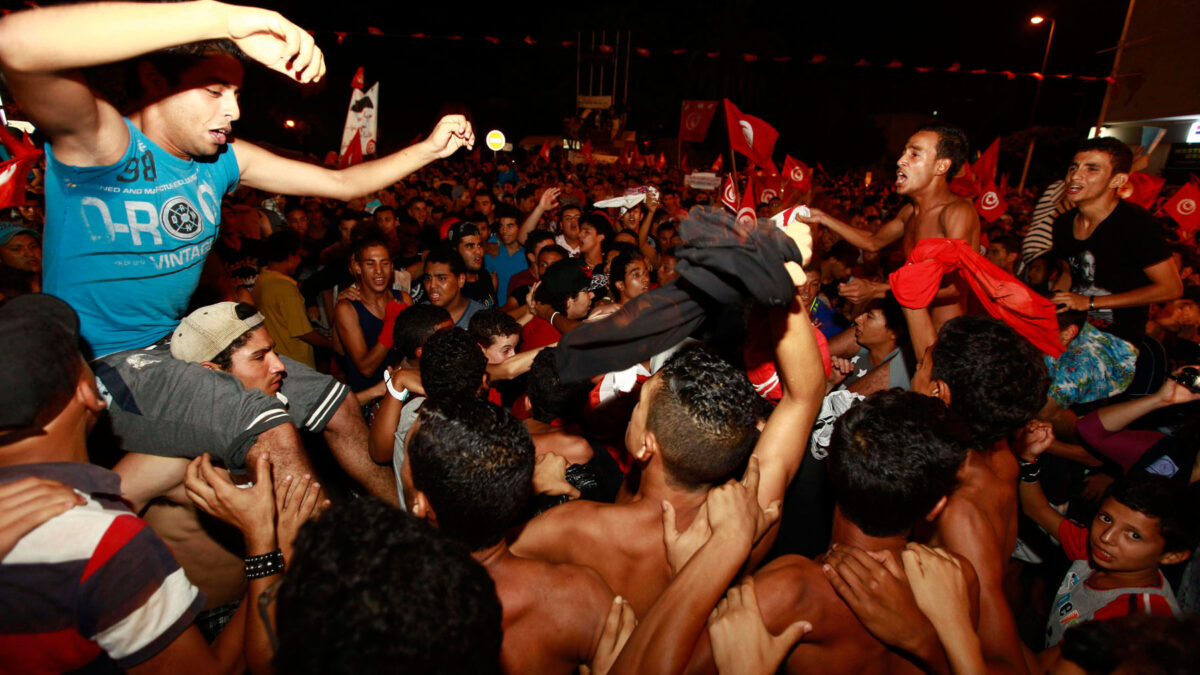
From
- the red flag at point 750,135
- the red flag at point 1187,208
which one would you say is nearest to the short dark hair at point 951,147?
the red flag at point 750,135

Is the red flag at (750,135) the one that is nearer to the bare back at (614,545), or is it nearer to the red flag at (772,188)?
the red flag at (772,188)

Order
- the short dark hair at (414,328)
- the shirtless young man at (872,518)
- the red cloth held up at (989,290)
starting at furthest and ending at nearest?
the short dark hair at (414,328)
the red cloth held up at (989,290)
the shirtless young man at (872,518)

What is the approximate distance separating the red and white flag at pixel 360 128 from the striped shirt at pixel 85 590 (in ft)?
22.9

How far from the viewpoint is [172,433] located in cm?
225

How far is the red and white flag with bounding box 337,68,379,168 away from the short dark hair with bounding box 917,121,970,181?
21.4 feet

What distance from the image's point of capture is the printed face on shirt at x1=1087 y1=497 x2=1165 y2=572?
8.40 feet

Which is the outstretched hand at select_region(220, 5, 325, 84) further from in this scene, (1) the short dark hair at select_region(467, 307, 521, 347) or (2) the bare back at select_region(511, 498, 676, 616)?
(1) the short dark hair at select_region(467, 307, 521, 347)

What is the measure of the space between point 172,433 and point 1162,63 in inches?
1068

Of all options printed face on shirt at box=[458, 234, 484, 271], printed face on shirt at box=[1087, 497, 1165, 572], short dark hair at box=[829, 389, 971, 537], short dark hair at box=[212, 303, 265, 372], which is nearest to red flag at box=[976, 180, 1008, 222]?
printed face on shirt at box=[458, 234, 484, 271]

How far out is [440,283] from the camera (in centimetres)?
507

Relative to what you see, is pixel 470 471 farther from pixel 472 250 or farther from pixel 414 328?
pixel 472 250

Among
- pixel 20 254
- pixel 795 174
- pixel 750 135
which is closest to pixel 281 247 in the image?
pixel 20 254

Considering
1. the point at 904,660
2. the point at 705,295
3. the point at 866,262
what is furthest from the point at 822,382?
the point at 866,262

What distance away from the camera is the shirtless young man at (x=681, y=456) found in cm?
212
